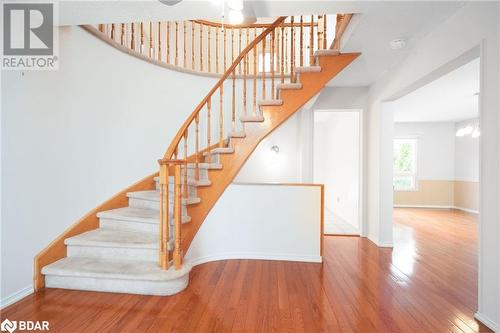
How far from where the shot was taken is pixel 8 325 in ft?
5.58

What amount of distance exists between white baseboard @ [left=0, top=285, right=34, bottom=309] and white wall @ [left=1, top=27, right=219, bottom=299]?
0.03m

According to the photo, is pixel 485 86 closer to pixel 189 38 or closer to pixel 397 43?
pixel 397 43

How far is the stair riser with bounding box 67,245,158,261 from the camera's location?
2332 millimetres

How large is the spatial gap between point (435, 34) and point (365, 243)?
2.82 m

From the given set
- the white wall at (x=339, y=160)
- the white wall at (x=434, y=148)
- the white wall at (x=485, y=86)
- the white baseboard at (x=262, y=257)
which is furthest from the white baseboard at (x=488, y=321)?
the white wall at (x=434, y=148)

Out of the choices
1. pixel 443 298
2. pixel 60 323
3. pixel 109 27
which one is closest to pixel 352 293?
pixel 443 298

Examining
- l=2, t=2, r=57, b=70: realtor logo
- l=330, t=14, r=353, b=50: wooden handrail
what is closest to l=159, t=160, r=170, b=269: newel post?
l=2, t=2, r=57, b=70: realtor logo

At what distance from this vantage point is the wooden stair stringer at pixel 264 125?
2.88 meters

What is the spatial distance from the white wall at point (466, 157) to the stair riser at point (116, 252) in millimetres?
7726

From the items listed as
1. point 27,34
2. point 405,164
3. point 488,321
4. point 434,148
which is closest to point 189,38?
point 27,34

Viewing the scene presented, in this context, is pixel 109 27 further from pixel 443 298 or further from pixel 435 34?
pixel 443 298

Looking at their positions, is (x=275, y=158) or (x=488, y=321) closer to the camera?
(x=488, y=321)

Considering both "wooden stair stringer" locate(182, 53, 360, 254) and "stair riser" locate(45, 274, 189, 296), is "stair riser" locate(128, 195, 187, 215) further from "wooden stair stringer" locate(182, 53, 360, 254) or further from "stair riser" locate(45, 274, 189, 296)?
"stair riser" locate(45, 274, 189, 296)

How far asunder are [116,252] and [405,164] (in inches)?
303
